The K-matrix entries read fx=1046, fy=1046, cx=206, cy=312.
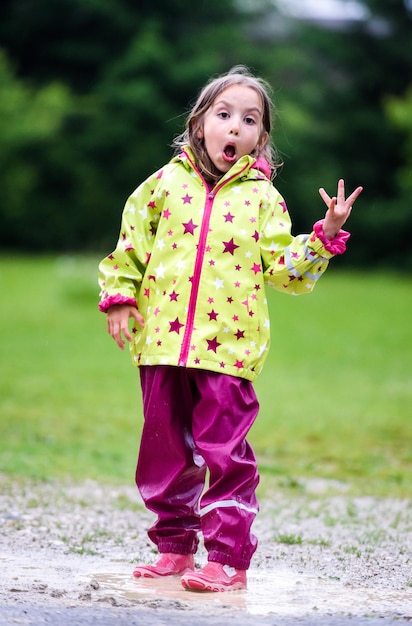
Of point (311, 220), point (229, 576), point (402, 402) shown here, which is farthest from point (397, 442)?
point (311, 220)

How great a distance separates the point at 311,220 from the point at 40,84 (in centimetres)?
971

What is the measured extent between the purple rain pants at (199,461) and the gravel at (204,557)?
7.0 inches

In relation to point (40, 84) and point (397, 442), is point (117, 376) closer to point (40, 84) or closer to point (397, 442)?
point (397, 442)

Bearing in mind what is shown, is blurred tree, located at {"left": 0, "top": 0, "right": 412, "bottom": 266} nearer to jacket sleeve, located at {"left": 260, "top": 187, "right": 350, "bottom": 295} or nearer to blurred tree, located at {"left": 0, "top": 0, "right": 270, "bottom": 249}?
blurred tree, located at {"left": 0, "top": 0, "right": 270, "bottom": 249}

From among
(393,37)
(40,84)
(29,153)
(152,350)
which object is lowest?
(152,350)

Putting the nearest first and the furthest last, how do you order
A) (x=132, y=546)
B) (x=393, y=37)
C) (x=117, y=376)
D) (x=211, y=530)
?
1. (x=211, y=530)
2. (x=132, y=546)
3. (x=117, y=376)
4. (x=393, y=37)

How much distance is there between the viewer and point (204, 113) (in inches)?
144

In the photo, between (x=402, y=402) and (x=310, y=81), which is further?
(x=310, y=81)

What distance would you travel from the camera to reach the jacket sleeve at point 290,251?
3.31 metres

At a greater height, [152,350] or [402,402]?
[152,350]

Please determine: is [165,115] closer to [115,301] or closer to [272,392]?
[272,392]

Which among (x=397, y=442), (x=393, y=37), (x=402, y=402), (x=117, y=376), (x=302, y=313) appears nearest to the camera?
(x=397, y=442)

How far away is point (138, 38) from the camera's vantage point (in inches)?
1200

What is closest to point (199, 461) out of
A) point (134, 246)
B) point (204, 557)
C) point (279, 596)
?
point (279, 596)
